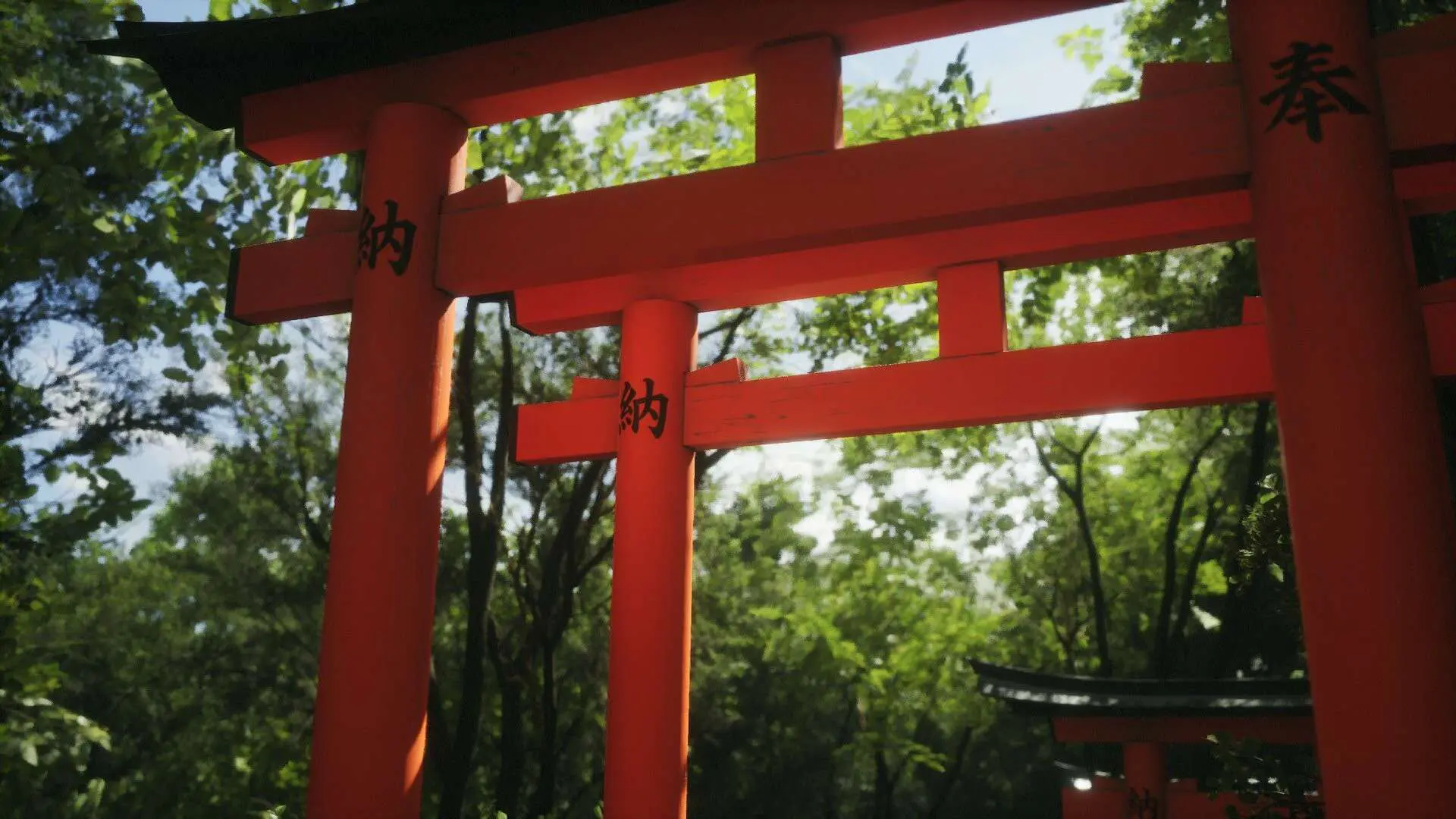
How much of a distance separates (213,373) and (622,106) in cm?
750

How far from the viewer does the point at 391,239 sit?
3.14m

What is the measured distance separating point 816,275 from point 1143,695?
293 inches

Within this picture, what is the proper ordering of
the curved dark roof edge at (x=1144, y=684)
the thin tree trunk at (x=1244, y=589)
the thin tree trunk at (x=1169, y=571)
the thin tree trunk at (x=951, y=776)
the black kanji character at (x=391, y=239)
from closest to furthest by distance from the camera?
the black kanji character at (x=391, y=239) < the curved dark roof edge at (x=1144, y=684) < the thin tree trunk at (x=1244, y=589) < the thin tree trunk at (x=1169, y=571) < the thin tree trunk at (x=951, y=776)

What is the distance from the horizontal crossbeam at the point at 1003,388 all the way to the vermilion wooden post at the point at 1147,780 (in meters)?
6.94

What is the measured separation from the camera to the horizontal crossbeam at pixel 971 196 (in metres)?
2.39

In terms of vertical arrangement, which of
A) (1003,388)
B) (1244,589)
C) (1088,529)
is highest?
(1088,529)

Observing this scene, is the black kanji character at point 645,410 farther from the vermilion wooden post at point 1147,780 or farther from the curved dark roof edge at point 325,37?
the vermilion wooden post at point 1147,780

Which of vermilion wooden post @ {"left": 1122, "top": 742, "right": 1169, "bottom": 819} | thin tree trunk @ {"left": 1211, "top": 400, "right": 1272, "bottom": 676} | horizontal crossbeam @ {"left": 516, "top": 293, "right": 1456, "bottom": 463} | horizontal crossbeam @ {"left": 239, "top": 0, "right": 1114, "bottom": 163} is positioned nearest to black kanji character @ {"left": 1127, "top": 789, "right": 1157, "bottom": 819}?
vermilion wooden post @ {"left": 1122, "top": 742, "right": 1169, "bottom": 819}

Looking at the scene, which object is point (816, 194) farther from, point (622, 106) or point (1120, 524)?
point (1120, 524)

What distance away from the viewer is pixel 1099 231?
3738 millimetres

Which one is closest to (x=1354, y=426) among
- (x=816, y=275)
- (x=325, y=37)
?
(x=816, y=275)

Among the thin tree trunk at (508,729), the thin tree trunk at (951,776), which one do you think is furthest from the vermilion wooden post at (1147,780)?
the thin tree trunk at (951,776)

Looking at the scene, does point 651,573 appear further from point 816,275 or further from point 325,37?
point 325,37

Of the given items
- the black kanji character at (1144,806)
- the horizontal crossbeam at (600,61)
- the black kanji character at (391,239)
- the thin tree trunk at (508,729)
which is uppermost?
the horizontal crossbeam at (600,61)
